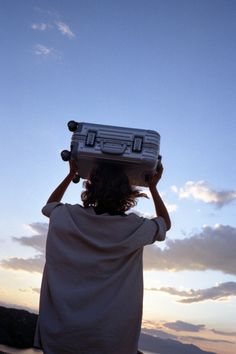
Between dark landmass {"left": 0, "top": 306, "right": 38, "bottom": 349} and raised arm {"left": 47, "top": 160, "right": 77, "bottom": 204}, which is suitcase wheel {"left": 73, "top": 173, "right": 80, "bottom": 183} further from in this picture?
dark landmass {"left": 0, "top": 306, "right": 38, "bottom": 349}

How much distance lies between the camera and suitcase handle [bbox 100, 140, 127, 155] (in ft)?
10.5

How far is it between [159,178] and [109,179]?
66cm

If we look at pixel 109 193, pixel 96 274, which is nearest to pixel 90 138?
pixel 109 193

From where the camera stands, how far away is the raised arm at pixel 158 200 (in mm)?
3166

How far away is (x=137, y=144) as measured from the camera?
323 centimetres

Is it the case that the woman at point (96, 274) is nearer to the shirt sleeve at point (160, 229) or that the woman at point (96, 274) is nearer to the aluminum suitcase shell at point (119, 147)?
the shirt sleeve at point (160, 229)

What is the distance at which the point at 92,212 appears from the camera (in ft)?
9.47

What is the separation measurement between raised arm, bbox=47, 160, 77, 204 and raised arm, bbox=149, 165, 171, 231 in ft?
2.24

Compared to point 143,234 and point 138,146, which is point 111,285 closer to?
point 143,234

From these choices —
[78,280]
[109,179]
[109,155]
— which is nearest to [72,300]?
[78,280]

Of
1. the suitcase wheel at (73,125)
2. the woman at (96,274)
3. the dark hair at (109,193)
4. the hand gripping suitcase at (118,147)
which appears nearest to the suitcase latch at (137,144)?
the hand gripping suitcase at (118,147)

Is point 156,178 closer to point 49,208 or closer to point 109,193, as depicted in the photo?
point 109,193

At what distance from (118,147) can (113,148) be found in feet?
0.13

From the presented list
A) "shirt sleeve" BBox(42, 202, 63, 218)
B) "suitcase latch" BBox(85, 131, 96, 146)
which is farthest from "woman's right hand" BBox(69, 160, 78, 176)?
"shirt sleeve" BBox(42, 202, 63, 218)
